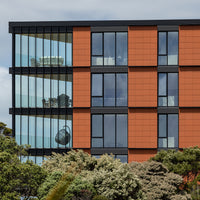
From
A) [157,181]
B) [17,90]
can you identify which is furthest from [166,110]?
[17,90]

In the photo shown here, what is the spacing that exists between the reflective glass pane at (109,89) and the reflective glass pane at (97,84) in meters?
0.48

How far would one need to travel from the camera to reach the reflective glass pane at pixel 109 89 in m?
34.9

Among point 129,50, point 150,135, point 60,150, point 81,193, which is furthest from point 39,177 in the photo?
point 129,50

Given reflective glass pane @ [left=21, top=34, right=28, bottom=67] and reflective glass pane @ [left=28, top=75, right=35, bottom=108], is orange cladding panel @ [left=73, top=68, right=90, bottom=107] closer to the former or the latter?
reflective glass pane @ [left=28, top=75, right=35, bottom=108]

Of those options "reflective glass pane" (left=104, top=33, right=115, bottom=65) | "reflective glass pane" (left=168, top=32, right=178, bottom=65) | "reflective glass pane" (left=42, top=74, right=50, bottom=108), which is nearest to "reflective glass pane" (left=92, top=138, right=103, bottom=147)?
"reflective glass pane" (left=42, top=74, right=50, bottom=108)

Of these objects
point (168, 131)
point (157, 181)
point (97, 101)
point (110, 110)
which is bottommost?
point (157, 181)

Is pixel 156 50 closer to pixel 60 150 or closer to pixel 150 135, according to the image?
pixel 150 135

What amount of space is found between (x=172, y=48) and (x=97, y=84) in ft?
26.2

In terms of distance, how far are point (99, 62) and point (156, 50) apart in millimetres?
5527

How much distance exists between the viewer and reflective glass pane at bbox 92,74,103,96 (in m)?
35.1

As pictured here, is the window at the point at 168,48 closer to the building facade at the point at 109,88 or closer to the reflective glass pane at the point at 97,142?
the building facade at the point at 109,88

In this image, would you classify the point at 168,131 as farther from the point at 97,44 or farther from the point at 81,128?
the point at 97,44

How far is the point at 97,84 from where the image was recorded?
35.3 meters

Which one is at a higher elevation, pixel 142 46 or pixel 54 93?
pixel 142 46
